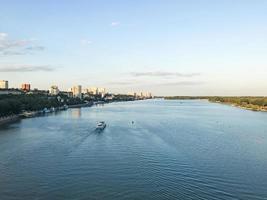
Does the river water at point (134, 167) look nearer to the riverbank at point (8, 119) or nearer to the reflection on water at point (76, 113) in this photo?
the riverbank at point (8, 119)

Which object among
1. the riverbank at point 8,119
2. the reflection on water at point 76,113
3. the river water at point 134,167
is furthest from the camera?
the reflection on water at point 76,113

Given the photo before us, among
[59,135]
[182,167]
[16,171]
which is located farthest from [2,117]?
[182,167]

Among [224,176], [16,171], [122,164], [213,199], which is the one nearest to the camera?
[213,199]

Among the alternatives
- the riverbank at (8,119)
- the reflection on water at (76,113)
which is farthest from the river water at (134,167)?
the reflection on water at (76,113)

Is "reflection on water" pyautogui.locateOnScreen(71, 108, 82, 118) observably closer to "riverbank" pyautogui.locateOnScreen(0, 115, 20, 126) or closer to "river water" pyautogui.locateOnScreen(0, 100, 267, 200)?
"riverbank" pyautogui.locateOnScreen(0, 115, 20, 126)

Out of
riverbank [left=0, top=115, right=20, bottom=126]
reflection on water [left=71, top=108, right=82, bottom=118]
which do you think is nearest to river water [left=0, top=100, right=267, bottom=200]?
riverbank [left=0, top=115, right=20, bottom=126]

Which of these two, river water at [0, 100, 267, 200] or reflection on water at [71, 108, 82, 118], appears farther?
reflection on water at [71, 108, 82, 118]

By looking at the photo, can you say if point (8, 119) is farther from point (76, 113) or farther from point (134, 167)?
point (134, 167)

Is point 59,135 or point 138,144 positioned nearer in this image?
point 138,144

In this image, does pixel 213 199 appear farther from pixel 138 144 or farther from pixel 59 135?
pixel 59 135

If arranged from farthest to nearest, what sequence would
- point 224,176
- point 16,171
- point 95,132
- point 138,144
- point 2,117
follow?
point 2,117, point 95,132, point 138,144, point 16,171, point 224,176

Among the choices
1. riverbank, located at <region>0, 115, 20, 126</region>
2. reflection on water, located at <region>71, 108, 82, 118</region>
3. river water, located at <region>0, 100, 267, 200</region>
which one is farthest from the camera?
reflection on water, located at <region>71, 108, 82, 118</region>
